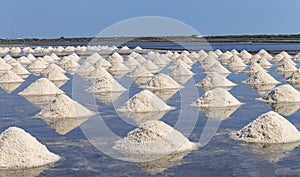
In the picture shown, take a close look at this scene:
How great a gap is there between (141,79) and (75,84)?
2.24 meters

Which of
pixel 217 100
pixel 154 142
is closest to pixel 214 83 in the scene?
pixel 217 100

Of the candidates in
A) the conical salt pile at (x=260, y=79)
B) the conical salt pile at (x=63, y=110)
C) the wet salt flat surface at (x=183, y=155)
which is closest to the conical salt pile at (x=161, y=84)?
the conical salt pile at (x=260, y=79)

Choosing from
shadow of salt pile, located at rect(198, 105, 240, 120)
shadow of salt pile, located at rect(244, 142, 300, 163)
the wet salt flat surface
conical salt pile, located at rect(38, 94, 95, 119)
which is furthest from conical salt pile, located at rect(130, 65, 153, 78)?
shadow of salt pile, located at rect(244, 142, 300, 163)

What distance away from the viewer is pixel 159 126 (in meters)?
6.79

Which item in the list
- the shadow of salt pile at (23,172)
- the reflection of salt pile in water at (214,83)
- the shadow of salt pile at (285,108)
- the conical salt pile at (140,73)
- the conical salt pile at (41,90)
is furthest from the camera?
the conical salt pile at (140,73)

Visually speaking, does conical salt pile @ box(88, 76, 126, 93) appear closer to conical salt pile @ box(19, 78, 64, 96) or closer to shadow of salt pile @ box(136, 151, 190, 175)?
conical salt pile @ box(19, 78, 64, 96)

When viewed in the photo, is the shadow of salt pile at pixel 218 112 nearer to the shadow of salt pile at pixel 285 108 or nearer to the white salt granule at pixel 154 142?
the shadow of salt pile at pixel 285 108

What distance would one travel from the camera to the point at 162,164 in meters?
6.05

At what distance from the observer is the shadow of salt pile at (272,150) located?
20.7 feet

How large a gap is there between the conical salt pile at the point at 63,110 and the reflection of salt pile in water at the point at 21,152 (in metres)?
2.65

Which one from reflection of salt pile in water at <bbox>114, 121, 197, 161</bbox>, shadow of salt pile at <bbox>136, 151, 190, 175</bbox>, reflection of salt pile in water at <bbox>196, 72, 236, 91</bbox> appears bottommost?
shadow of salt pile at <bbox>136, 151, 190, 175</bbox>

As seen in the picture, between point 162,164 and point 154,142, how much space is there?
613 millimetres

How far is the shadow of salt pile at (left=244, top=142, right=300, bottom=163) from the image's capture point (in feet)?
20.7

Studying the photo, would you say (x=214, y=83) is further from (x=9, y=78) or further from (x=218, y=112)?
(x=9, y=78)
